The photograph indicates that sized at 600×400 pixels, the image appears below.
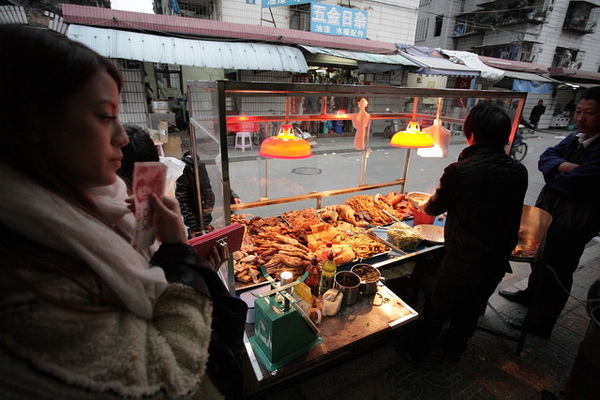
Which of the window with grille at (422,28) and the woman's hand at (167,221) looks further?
the window with grille at (422,28)

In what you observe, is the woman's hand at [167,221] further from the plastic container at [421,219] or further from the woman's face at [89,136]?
the plastic container at [421,219]

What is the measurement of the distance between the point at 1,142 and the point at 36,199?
0.54 ft

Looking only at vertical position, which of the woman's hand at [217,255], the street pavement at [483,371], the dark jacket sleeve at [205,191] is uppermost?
the woman's hand at [217,255]

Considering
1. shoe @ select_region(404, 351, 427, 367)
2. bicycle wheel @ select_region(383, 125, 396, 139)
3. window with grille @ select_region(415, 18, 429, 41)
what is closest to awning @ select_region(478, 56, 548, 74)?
bicycle wheel @ select_region(383, 125, 396, 139)

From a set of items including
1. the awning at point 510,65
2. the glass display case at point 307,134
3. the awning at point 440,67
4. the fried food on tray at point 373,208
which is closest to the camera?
the glass display case at point 307,134

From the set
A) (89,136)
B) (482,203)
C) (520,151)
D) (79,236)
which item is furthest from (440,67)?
(79,236)

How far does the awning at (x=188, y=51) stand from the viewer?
792 centimetres

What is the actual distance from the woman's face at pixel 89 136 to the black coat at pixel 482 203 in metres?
2.53

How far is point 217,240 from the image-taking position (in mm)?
1667

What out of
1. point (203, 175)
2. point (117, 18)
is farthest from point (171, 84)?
point (203, 175)

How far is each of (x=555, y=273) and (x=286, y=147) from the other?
11.6ft

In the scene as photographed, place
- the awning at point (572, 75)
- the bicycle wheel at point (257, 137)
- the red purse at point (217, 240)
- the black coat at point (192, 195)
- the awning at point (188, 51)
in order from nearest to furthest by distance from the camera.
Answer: the red purse at point (217, 240) → the black coat at point (192, 195) → the awning at point (188, 51) → the bicycle wheel at point (257, 137) → the awning at point (572, 75)

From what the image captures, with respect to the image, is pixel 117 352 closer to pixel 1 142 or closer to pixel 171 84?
pixel 1 142

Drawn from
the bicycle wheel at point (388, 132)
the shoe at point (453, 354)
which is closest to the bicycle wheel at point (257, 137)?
the bicycle wheel at point (388, 132)
